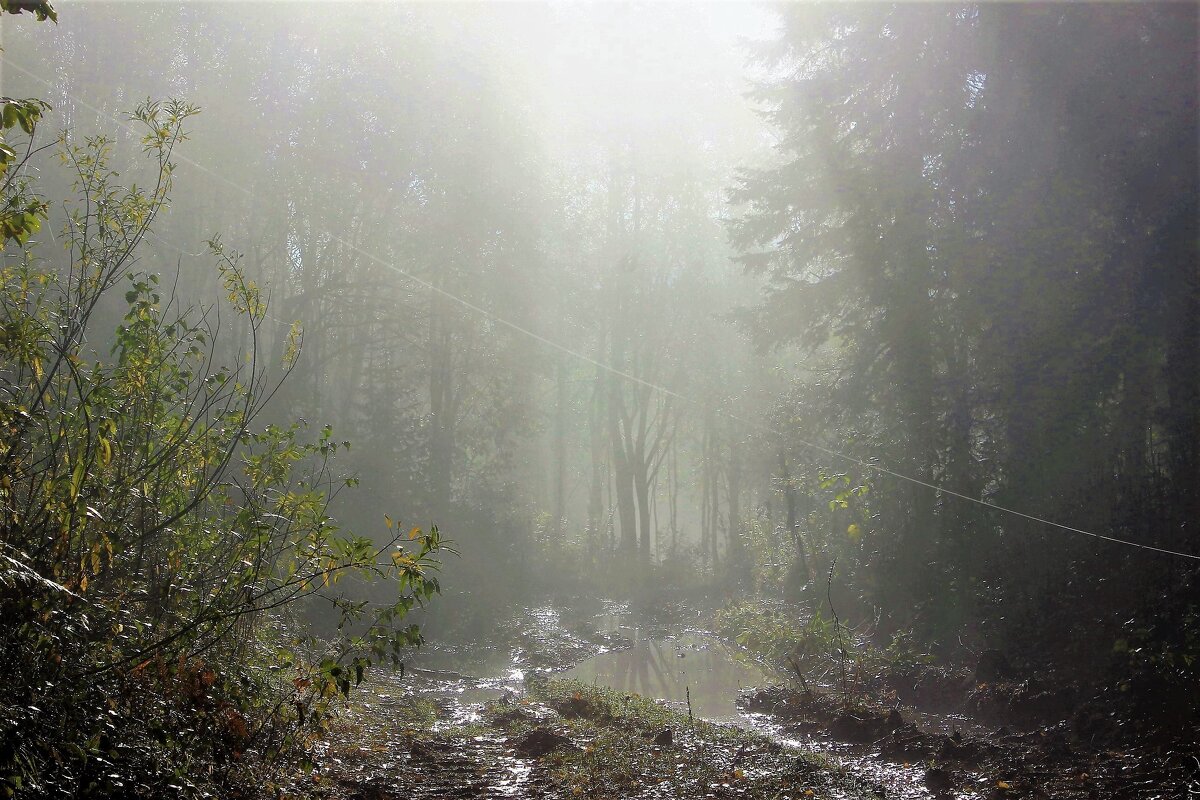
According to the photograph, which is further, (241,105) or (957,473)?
(241,105)

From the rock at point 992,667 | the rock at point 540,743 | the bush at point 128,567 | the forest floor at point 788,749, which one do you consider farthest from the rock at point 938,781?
the bush at point 128,567

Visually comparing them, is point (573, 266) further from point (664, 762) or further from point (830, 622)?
point (664, 762)

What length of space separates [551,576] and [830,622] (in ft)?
51.9

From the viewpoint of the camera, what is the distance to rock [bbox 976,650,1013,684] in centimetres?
965

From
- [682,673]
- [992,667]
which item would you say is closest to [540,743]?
[992,667]

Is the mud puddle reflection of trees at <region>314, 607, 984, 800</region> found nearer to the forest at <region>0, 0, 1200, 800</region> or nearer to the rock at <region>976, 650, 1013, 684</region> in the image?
the forest at <region>0, 0, 1200, 800</region>

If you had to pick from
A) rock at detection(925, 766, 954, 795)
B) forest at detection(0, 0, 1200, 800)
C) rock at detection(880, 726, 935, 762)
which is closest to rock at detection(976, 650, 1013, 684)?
forest at detection(0, 0, 1200, 800)

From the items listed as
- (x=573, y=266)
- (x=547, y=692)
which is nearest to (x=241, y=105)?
(x=573, y=266)

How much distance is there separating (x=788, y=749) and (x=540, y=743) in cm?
247

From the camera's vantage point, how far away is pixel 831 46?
14.8m

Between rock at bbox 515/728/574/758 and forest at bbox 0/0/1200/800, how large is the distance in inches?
5.8

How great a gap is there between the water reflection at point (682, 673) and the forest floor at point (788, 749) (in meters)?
1.83

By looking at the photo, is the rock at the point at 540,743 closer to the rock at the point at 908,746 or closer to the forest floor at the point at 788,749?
the forest floor at the point at 788,749

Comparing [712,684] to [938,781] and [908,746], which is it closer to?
[908,746]
